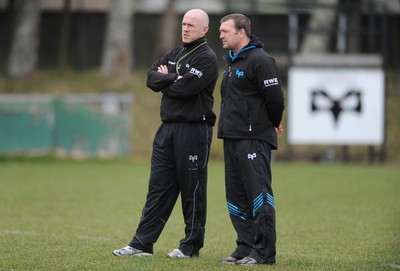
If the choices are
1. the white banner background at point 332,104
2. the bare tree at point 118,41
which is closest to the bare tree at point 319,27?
the bare tree at point 118,41

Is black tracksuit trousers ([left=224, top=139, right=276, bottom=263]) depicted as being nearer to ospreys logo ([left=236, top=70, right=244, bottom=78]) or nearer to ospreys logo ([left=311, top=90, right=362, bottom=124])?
ospreys logo ([left=236, top=70, right=244, bottom=78])

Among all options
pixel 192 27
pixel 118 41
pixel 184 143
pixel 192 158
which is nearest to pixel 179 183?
pixel 192 158

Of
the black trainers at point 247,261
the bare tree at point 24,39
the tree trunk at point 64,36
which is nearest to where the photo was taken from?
the black trainers at point 247,261

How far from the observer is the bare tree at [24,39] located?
93.6ft

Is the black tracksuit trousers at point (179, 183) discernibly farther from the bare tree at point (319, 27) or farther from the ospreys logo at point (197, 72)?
the bare tree at point (319, 27)

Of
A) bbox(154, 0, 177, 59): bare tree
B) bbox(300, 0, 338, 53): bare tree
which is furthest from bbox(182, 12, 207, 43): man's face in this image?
bbox(154, 0, 177, 59): bare tree

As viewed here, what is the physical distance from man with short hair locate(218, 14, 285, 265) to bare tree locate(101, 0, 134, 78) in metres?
20.9

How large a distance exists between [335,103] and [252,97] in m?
14.5

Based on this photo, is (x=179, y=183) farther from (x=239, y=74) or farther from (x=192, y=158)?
(x=239, y=74)

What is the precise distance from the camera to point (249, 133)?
808 centimetres

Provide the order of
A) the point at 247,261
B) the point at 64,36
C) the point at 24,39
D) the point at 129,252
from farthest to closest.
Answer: the point at 64,36
the point at 24,39
the point at 129,252
the point at 247,261

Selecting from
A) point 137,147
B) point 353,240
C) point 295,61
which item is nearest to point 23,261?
point 353,240

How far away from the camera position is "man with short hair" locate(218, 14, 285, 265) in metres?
8.02

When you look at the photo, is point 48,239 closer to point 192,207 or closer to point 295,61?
point 192,207
